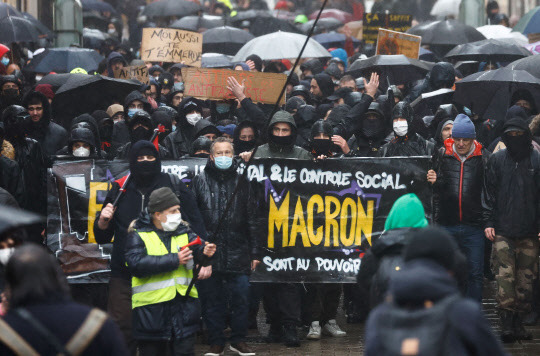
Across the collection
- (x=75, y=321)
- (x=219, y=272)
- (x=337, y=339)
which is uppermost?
(x=75, y=321)

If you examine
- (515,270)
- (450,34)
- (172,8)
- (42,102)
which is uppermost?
(172,8)

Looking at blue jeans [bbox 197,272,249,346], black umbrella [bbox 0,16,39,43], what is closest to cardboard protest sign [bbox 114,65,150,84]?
black umbrella [bbox 0,16,39,43]

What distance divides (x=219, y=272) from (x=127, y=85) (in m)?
4.43

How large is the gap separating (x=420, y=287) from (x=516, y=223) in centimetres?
554

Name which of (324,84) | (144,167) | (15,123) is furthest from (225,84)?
(144,167)

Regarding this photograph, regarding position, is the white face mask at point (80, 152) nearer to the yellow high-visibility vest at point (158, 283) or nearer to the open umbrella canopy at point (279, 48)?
the yellow high-visibility vest at point (158, 283)

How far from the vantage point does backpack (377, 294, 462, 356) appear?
173 inches

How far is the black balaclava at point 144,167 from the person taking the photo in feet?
27.7

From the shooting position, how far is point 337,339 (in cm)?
992

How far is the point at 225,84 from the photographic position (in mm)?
12672

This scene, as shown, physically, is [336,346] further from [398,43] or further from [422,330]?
[398,43]

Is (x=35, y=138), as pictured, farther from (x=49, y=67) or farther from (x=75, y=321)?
(x=75, y=321)

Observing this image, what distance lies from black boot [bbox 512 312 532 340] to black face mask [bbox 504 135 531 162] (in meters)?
1.36

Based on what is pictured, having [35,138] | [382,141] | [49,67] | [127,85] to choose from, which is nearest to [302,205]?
[382,141]
